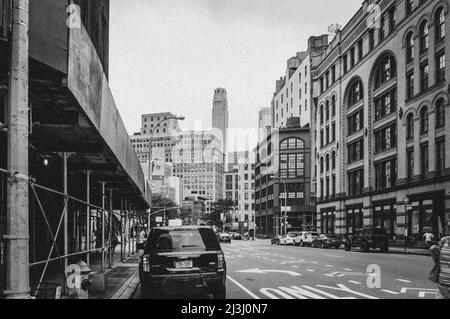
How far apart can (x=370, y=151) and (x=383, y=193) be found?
5.36 meters

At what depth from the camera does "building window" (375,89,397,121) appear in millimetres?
50406

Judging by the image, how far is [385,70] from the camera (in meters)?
52.6

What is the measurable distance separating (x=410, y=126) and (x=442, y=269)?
41895 millimetres

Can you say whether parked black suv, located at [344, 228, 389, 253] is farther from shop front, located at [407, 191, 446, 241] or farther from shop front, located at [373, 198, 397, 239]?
shop front, located at [373, 198, 397, 239]

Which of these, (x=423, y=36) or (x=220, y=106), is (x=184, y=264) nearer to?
(x=220, y=106)

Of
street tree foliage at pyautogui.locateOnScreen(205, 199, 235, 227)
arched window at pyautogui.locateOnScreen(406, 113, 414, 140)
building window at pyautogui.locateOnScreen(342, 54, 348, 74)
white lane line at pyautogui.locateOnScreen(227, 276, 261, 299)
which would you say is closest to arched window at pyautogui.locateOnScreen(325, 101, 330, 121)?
building window at pyautogui.locateOnScreen(342, 54, 348, 74)

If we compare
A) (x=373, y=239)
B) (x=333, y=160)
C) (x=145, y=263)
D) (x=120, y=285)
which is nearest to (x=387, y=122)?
(x=373, y=239)

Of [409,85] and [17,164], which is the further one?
[409,85]

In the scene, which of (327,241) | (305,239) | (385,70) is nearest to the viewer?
(327,241)

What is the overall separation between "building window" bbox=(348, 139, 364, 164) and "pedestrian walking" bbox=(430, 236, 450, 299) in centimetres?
5231

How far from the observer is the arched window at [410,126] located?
46022 millimetres

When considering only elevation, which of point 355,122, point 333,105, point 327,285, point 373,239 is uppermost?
point 333,105

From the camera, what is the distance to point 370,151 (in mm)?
55531

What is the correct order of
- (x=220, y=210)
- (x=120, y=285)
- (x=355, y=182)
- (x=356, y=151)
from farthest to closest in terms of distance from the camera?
(x=220, y=210)
(x=355, y=182)
(x=356, y=151)
(x=120, y=285)
